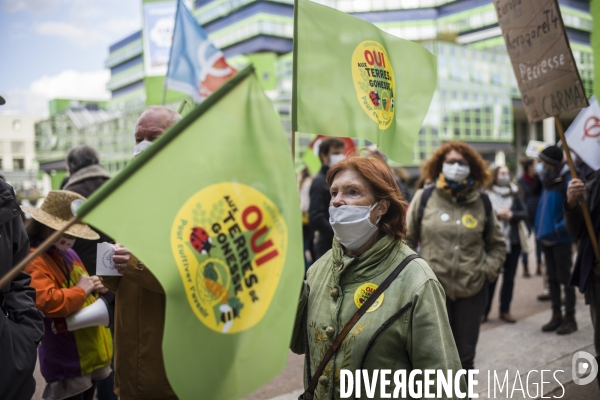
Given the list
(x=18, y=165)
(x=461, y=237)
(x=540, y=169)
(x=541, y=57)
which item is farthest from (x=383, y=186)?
(x=18, y=165)

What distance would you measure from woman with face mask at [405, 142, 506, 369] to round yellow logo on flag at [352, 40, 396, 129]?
128 cm

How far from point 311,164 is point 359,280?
726cm

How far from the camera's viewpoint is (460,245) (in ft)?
13.8

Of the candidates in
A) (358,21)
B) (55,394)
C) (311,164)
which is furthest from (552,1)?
(311,164)

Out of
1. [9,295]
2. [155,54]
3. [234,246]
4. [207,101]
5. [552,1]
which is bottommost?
[9,295]

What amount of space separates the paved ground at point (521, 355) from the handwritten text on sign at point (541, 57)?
226 centimetres

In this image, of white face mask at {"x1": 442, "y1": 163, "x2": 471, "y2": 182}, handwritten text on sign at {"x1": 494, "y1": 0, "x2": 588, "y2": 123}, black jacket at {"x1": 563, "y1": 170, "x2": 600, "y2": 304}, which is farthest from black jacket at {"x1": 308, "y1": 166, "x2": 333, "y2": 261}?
black jacket at {"x1": 563, "y1": 170, "x2": 600, "y2": 304}

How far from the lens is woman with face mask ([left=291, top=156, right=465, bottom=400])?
7.22 feet

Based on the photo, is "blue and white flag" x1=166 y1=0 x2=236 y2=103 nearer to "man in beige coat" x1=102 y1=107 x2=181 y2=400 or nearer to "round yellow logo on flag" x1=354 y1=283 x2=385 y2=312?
"man in beige coat" x1=102 y1=107 x2=181 y2=400

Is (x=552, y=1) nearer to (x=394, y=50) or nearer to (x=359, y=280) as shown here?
(x=394, y=50)

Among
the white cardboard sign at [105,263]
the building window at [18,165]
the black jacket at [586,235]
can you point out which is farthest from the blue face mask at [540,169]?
the building window at [18,165]

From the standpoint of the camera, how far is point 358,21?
3215 millimetres

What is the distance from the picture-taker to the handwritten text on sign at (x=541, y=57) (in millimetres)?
3896

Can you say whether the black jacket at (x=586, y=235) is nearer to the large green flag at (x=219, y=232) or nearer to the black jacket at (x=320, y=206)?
the black jacket at (x=320, y=206)
